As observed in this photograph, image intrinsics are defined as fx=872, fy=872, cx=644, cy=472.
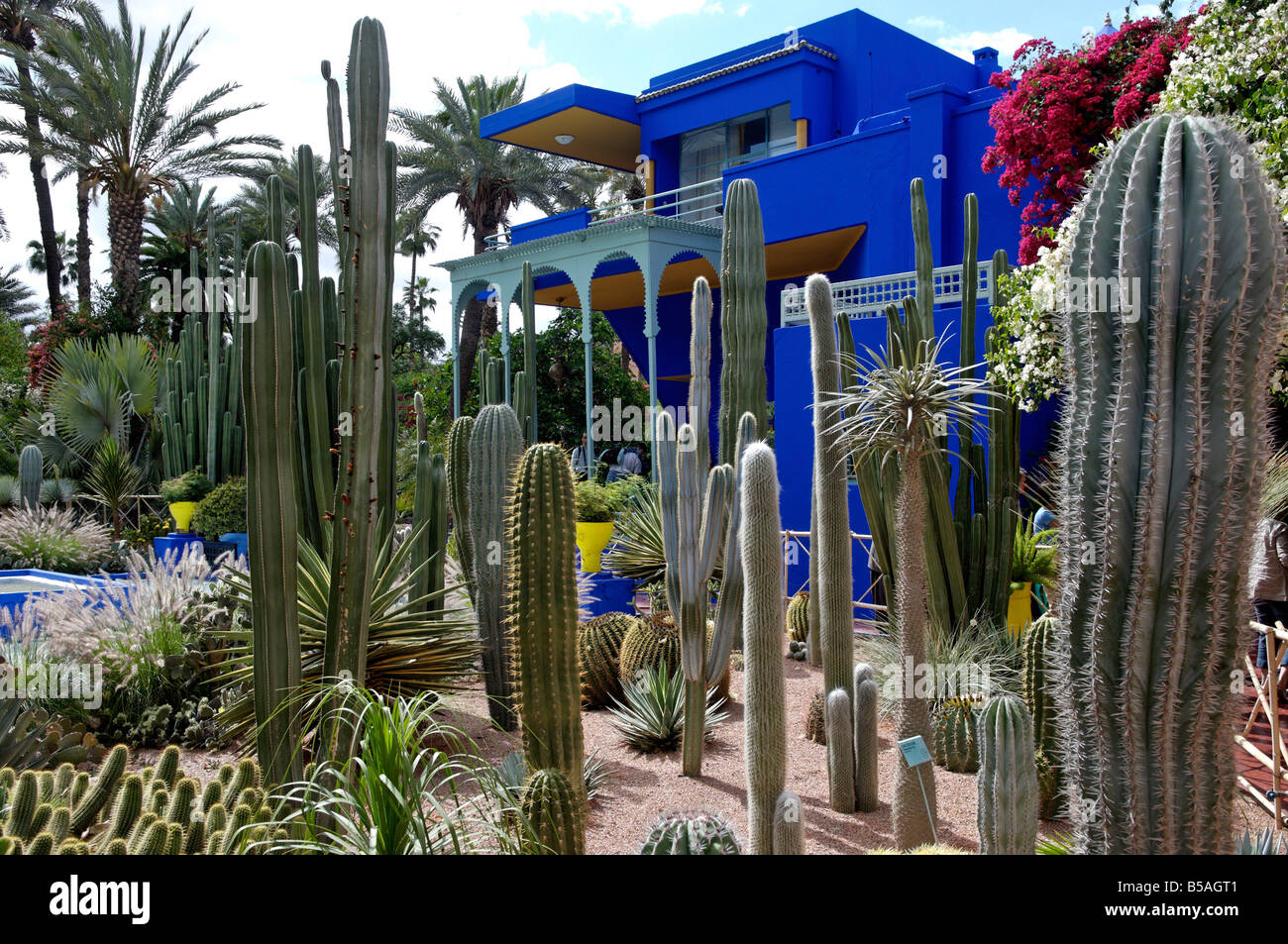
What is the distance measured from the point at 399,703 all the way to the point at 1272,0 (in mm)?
5587

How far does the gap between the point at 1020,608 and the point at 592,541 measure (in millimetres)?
4587

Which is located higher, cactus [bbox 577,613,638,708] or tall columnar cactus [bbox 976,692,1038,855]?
tall columnar cactus [bbox 976,692,1038,855]

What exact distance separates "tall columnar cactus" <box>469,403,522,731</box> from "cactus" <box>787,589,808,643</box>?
10.2ft

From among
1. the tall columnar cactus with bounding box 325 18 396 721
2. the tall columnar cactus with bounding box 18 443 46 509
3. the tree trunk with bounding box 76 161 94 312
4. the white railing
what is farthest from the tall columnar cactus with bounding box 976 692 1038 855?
A: the tree trunk with bounding box 76 161 94 312

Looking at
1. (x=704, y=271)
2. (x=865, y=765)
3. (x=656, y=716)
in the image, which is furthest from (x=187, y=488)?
(x=865, y=765)

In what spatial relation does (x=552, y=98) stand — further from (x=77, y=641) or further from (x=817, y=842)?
(x=817, y=842)

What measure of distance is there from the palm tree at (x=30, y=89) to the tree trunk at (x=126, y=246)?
1.65 metres

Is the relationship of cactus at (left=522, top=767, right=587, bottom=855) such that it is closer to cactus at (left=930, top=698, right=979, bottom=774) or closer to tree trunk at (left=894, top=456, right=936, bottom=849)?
tree trunk at (left=894, top=456, right=936, bottom=849)

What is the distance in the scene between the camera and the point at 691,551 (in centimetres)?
492

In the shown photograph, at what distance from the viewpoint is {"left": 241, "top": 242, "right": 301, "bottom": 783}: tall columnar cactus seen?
131 inches

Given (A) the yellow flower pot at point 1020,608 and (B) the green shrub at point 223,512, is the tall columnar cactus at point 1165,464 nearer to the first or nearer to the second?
(A) the yellow flower pot at point 1020,608

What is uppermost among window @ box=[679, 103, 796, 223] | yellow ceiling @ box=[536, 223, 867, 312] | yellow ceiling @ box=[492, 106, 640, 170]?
yellow ceiling @ box=[492, 106, 640, 170]

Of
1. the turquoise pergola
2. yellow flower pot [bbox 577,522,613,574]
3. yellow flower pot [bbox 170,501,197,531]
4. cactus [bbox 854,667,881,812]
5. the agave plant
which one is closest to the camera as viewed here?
cactus [bbox 854,667,881,812]
